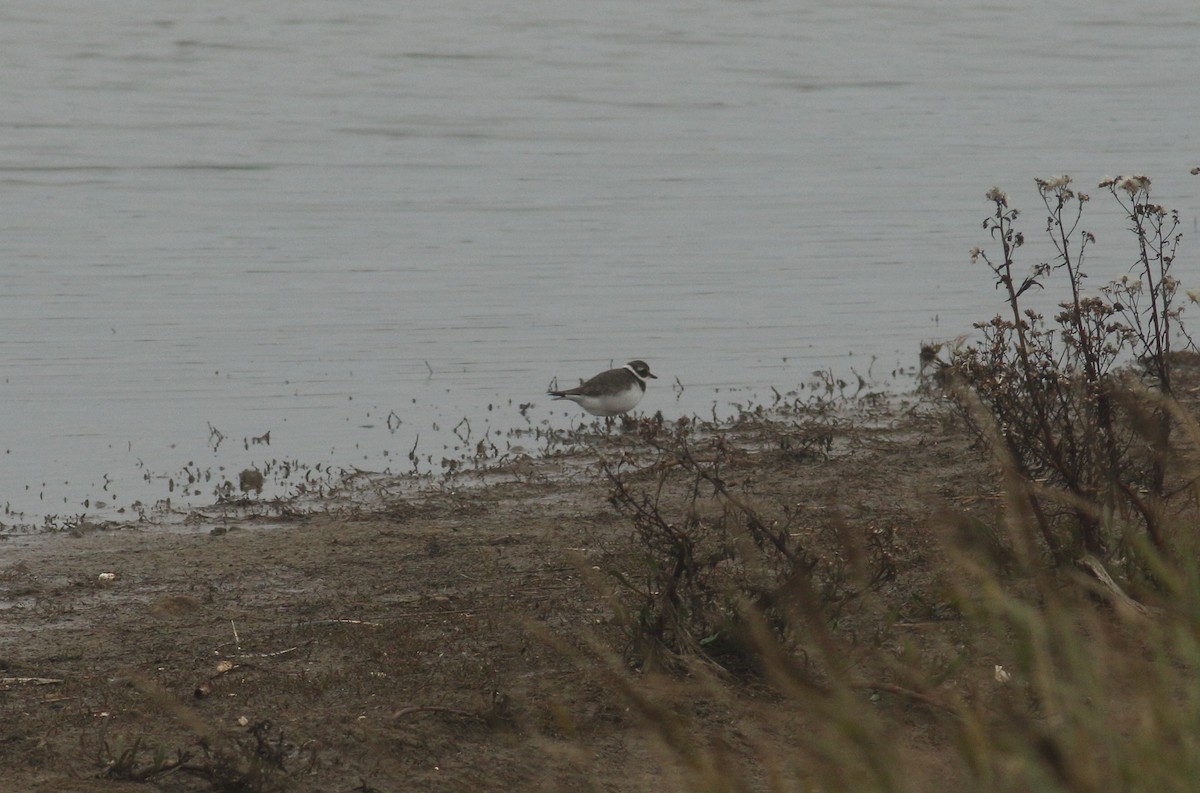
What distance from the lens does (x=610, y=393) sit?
1081cm

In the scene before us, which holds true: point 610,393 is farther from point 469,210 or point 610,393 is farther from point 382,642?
Answer: point 469,210

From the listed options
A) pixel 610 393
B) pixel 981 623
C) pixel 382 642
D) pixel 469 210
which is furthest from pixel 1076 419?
pixel 469 210

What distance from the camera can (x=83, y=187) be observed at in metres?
20.6

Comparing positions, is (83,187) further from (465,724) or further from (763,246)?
(465,724)

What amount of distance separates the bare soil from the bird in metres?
1.49

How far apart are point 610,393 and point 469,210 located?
914 cm

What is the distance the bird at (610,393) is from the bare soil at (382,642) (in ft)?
4.90

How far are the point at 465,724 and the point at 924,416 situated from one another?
223 inches

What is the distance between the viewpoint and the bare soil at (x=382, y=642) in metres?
5.19

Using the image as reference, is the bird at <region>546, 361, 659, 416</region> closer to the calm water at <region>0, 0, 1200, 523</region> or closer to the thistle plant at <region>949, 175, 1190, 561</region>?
the calm water at <region>0, 0, 1200, 523</region>

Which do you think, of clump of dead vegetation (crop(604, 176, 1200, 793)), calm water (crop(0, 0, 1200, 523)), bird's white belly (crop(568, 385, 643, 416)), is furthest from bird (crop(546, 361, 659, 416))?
clump of dead vegetation (crop(604, 176, 1200, 793))

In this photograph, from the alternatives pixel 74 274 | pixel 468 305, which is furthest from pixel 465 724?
pixel 74 274

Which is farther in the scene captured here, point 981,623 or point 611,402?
point 611,402

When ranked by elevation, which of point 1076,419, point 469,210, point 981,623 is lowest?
point 981,623
